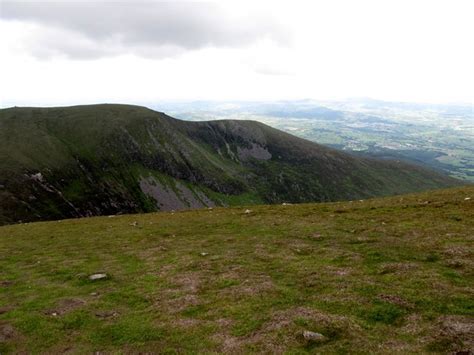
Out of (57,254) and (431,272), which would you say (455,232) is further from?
(57,254)

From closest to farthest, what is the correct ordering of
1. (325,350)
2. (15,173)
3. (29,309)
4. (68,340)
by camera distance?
1. (325,350)
2. (68,340)
3. (29,309)
4. (15,173)

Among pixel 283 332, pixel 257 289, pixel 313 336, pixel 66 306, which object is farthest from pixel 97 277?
pixel 313 336

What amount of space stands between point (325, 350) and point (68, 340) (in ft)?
45.8

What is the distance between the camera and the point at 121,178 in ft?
630

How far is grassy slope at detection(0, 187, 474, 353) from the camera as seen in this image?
17.5 meters

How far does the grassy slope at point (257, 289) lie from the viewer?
17.5 meters

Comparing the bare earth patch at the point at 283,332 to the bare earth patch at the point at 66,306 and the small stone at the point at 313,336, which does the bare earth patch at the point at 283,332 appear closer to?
the small stone at the point at 313,336

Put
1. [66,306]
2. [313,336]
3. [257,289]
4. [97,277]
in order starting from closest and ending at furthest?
1. [313,336]
2. [257,289]
3. [66,306]
4. [97,277]

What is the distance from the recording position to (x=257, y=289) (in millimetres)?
23750

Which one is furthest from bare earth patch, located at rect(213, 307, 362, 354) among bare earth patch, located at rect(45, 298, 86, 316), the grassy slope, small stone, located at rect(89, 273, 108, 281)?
Answer: small stone, located at rect(89, 273, 108, 281)

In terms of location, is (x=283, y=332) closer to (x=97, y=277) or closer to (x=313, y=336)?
(x=313, y=336)

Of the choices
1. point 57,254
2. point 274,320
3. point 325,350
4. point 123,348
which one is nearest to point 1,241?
point 57,254

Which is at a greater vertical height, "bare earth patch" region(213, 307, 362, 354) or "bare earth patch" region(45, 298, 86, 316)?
"bare earth patch" region(213, 307, 362, 354)

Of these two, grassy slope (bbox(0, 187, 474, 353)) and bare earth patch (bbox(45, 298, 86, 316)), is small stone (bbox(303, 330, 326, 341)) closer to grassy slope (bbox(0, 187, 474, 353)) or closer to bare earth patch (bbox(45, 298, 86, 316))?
grassy slope (bbox(0, 187, 474, 353))
